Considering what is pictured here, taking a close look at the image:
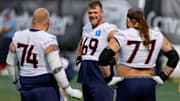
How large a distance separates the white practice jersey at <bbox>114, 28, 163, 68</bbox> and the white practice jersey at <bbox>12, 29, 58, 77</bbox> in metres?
0.82

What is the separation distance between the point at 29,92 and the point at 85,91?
1.17 meters

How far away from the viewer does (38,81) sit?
5.88 metres

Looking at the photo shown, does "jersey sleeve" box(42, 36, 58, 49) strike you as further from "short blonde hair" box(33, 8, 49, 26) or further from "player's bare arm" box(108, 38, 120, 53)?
"player's bare arm" box(108, 38, 120, 53)

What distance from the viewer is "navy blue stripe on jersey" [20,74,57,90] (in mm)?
5867

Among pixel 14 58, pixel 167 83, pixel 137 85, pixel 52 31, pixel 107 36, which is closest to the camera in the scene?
pixel 137 85

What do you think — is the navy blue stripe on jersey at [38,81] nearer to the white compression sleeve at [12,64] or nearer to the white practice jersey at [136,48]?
the white compression sleeve at [12,64]

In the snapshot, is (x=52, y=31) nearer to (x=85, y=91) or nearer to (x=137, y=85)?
(x=85, y=91)

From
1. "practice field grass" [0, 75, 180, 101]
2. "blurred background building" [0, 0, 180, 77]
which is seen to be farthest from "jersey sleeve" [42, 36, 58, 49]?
"blurred background building" [0, 0, 180, 77]

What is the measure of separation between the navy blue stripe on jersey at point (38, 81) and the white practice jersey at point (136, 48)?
0.90m

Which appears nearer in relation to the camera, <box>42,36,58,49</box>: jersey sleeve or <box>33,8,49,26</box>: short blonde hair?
<box>42,36,58,49</box>: jersey sleeve

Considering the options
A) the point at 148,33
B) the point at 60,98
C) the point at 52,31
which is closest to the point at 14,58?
the point at 60,98

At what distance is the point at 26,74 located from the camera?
5918 millimetres

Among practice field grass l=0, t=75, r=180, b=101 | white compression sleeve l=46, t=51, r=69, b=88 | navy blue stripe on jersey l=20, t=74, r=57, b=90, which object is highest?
white compression sleeve l=46, t=51, r=69, b=88

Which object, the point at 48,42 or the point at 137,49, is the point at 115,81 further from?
the point at 48,42
